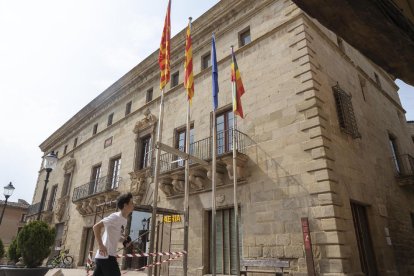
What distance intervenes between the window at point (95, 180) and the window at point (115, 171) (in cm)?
98

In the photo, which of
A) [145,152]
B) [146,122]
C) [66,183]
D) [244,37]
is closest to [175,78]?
[146,122]

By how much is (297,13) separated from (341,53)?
3097mm

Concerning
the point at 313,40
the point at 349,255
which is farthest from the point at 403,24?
the point at 313,40

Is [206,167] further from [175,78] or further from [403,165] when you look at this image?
[403,165]

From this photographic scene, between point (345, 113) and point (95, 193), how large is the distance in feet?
43.7

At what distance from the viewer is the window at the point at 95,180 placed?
17.4m

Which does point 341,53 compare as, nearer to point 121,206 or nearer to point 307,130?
point 307,130

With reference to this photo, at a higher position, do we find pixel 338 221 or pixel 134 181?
pixel 134 181

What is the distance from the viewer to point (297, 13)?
10492 mm

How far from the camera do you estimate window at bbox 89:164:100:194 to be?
57.1 ft

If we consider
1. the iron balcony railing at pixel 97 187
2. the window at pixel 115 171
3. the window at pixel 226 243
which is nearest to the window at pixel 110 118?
the window at pixel 115 171

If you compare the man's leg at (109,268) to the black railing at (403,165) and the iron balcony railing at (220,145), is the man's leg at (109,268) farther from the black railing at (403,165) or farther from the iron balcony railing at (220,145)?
the black railing at (403,165)

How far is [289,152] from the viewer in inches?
351

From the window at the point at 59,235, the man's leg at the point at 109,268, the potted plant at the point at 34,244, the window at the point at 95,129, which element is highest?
the window at the point at 95,129
